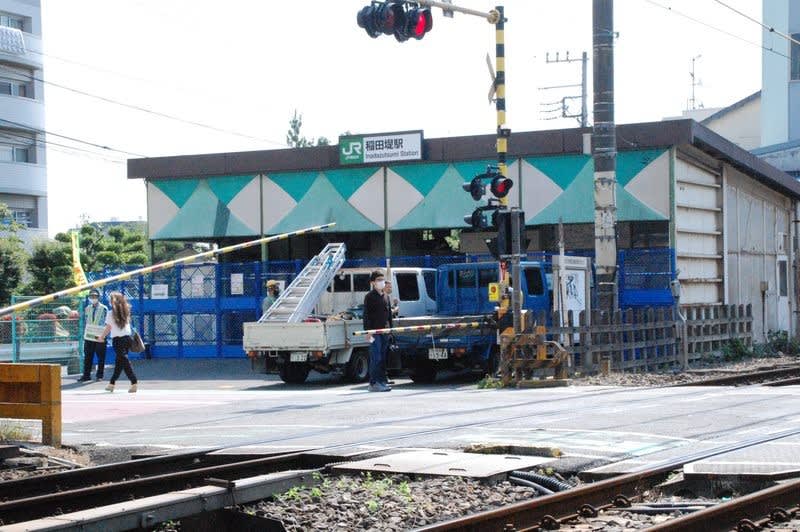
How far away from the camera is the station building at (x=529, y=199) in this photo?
3039 cm

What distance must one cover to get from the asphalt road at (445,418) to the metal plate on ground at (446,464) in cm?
70

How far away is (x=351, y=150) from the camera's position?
33375 mm

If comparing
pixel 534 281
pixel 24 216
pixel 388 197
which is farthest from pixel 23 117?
pixel 534 281

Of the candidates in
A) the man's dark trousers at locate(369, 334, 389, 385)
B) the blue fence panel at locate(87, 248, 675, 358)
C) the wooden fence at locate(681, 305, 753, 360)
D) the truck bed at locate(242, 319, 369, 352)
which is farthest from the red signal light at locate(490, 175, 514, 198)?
the blue fence panel at locate(87, 248, 675, 358)

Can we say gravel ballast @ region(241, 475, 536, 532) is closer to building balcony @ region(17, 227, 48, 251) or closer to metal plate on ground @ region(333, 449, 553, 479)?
metal plate on ground @ region(333, 449, 553, 479)

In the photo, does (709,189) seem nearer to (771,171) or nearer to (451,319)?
(771,171)

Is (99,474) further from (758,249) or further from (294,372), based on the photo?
(758,249)

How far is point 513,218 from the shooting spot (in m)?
19.7

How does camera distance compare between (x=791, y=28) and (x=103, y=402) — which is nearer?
(x=103, y=402)

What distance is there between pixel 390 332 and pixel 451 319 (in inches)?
94.1

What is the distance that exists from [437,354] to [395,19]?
25.4ft

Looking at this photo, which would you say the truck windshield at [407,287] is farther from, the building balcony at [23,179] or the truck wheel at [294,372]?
the building balcony at [23,179]

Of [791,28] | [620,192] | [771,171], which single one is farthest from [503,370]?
[791,28]

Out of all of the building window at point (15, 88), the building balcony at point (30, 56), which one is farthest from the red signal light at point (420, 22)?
the building window at point (15, 88)
